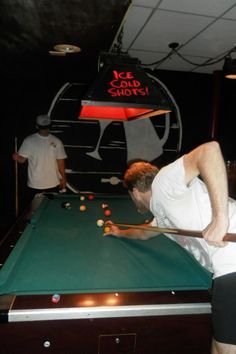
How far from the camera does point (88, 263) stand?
173cm

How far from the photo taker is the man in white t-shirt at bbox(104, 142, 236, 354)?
131cm

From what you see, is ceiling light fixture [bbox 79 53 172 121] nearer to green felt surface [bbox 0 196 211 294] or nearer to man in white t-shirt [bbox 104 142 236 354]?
man in white t-shirt [bbox 104 142 236 354]

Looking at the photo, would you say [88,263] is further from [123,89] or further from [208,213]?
[123,89]

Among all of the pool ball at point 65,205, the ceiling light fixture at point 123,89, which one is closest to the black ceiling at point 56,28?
the ceiling light fixture at point 123,89

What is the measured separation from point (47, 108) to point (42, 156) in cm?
100

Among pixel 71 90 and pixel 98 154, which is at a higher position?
pixel 71 90

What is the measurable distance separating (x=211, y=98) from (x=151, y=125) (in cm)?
127

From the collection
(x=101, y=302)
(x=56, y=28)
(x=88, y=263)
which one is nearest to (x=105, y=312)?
(x=101, y=302)

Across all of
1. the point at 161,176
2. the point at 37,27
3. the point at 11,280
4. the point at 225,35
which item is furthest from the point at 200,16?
the point at 11,280

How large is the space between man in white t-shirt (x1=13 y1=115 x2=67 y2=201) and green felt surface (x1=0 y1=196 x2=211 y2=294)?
6.53 ft

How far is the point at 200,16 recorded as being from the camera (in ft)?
10.0

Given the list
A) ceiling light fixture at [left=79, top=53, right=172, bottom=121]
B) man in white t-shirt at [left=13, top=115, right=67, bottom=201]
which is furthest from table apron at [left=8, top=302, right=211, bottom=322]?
man in white t-shirt at [left=13, top=115, right=67, bottom=201]

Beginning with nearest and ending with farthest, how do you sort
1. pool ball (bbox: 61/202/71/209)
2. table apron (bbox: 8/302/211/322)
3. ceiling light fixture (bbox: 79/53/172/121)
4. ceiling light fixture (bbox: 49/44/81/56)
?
table apron (bbox: 8/302/211/322) < ceiling light fixture (bbox: 79/53/172/121) < ceiling light fixture (bbox: 49/44/81/56) < pool ball (bbox: 61/202/71/209)

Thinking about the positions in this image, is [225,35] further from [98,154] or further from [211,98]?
[98,154]
